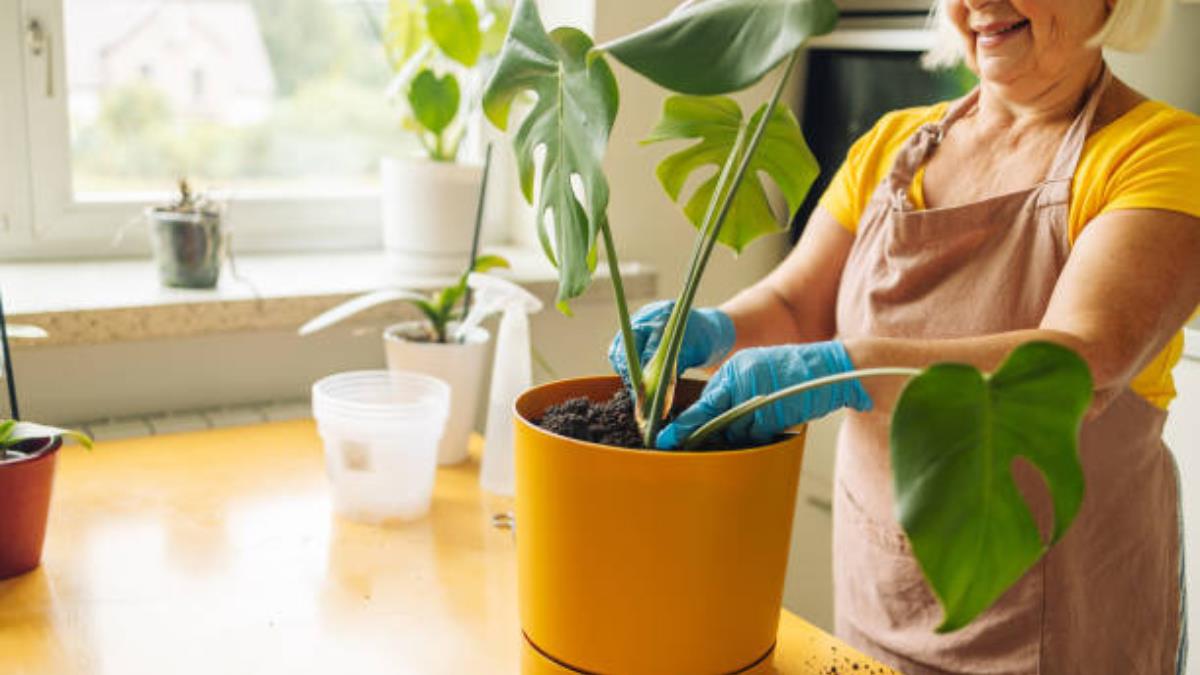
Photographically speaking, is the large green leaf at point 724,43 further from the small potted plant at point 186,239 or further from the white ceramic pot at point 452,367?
the small potted plant at point 186,239

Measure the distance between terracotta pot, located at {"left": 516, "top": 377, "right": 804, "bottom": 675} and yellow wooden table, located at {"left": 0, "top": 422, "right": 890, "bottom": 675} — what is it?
0.09 metres

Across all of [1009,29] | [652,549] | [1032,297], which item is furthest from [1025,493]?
[652,549]

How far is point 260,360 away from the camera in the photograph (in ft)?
5.86

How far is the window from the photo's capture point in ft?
5.80

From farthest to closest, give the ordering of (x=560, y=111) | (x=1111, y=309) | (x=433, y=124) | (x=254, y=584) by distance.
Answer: (x=433, y=124)
(x=254, y=584)
(x=1111, y=309)
(x=560, y=111)

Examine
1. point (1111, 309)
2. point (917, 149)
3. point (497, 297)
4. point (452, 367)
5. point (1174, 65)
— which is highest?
point (1174, 65)

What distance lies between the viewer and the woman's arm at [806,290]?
1422mm

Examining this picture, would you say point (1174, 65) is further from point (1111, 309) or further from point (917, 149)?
point (1111, 309)

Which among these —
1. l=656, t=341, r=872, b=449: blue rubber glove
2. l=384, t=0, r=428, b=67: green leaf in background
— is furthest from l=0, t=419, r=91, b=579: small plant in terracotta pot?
l=384, t=0, r=428, b=67: green leaf in background

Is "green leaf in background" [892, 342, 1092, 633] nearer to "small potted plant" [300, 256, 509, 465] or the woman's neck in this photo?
the woman's neck

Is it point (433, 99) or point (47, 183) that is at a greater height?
point (433, 99)

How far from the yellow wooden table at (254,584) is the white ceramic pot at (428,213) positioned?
486 mm

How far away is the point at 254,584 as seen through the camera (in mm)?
1143

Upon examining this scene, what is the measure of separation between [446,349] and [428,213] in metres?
0.40
